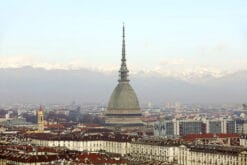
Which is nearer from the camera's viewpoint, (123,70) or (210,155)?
(210,155)

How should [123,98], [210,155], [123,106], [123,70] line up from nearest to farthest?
1. [210,155]
2. [123,106]
3. [123,98]
4. [123,70]

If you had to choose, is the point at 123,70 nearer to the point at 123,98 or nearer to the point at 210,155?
the point at 123,98

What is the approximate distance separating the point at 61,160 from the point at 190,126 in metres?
81.0

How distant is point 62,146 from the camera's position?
10700 cm

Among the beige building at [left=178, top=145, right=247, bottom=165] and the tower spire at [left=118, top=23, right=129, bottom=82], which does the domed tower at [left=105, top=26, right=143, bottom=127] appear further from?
the beige building at [left=178, top=145, right=247, bottom=165]

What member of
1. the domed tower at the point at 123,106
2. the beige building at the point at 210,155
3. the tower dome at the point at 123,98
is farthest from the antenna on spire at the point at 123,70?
the beige building at the point at 210,155

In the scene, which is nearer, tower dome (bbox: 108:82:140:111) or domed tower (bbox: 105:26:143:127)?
domed tower (bbox: 105:26:143:127)

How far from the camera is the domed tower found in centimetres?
15338

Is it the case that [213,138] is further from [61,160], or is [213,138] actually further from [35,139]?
[61,160]

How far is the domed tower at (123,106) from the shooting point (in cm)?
15338

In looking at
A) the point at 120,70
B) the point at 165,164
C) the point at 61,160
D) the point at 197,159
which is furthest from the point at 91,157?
the point at 120,70

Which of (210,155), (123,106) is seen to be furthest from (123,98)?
(210,155)

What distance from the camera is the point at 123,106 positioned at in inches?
6058

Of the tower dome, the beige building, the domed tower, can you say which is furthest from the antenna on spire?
the beige building
